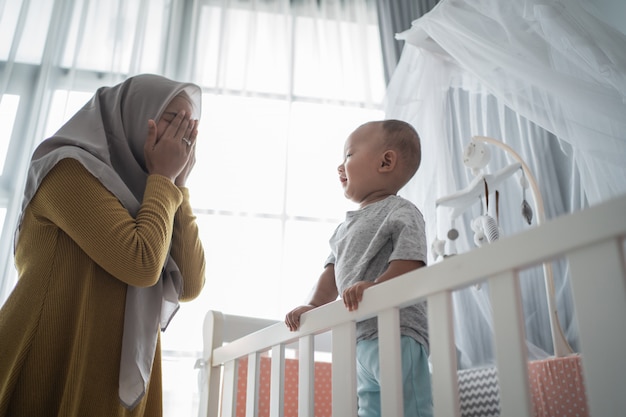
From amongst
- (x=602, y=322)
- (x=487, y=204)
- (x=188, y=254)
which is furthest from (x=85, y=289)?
Result: (x=487, y=204)

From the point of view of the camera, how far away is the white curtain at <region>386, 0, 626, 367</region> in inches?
53.2

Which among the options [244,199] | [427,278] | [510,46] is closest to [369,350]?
[427,278]

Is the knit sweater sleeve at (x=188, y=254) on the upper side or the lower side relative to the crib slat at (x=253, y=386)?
upper

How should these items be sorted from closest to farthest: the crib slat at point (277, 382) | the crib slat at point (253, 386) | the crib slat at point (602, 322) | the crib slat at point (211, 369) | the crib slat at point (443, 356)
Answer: the crib slat at point (602, 322) < the crib slat at point (443, 356) < the crib slat at point (277, 382) < the crib slat at point (253, 386) < the crib slat at point (211, 369)

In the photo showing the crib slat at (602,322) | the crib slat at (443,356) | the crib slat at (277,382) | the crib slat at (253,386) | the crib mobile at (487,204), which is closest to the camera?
the crib slat at (602,322)

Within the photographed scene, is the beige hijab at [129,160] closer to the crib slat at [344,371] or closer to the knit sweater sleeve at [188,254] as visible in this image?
the knit sweater sleeve at [188,254]

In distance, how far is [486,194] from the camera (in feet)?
5.05

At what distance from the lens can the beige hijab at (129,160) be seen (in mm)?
937

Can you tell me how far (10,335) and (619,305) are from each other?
2.69 feet

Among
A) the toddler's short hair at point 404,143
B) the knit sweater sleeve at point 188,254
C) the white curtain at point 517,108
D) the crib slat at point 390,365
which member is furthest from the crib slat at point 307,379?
the white curtain at point 517,108

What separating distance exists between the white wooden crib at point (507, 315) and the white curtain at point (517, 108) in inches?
34.0

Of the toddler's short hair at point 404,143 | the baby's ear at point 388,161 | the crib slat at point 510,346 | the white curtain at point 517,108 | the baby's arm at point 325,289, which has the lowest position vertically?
the crib slat at point 510,346

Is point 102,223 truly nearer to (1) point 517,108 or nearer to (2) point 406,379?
(2) point 406,379

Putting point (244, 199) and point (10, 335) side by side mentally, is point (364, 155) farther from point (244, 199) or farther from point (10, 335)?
point (244, 199)
